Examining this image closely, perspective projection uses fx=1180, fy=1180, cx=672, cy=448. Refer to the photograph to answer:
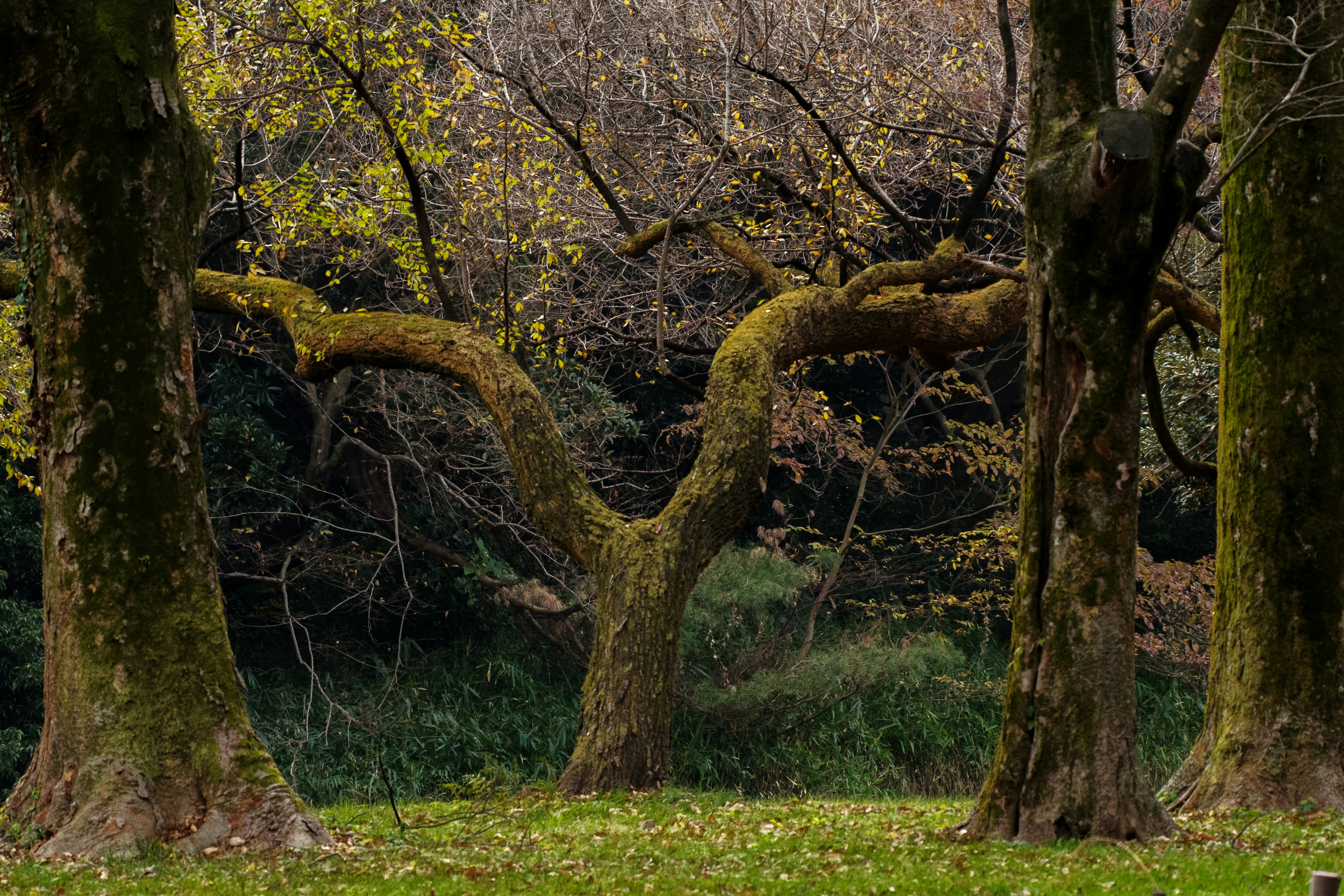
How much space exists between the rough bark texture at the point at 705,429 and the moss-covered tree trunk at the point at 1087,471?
3.10 m

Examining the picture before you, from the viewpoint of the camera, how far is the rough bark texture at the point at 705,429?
8.02 meters

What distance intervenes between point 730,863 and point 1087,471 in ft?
7.61

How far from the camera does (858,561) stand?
17.3 meters

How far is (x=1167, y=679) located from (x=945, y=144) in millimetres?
9525

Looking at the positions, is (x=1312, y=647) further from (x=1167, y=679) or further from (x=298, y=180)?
(x=1167, y=679)

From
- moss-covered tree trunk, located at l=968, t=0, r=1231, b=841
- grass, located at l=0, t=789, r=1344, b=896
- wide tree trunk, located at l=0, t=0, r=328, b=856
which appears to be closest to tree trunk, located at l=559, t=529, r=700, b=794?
grass, located at l=0, t=789, r=1344, b=896

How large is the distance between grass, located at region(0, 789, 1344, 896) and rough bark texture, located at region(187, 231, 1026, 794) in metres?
1.35

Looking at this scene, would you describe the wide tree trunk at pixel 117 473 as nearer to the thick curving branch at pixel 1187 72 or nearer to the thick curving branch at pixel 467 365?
the thick curving branch at pixel 467 365

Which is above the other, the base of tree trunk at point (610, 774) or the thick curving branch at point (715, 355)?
the thick curving branch at point (715, 355)

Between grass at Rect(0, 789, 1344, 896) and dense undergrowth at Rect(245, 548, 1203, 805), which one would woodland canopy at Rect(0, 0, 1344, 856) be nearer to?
dense undergrowth at Rect(245, 548, 1203, 805)

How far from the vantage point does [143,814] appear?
5328 millimetres

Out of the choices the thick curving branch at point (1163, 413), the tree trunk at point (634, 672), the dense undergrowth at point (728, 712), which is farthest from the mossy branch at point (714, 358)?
the dense undergrowth at point (728, 712)

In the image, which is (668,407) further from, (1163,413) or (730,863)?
(730,863)

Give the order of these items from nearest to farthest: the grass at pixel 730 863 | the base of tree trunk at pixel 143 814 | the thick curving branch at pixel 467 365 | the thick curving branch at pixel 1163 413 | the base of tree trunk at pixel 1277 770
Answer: the grass at pixel 730 863 → the base of tree trunk at pixel 143 814 → the base of tree trunk at pixel 1277 770 → the thick curving branch at pixel 1163 413 → the thick curving branch at pixel 467 365
